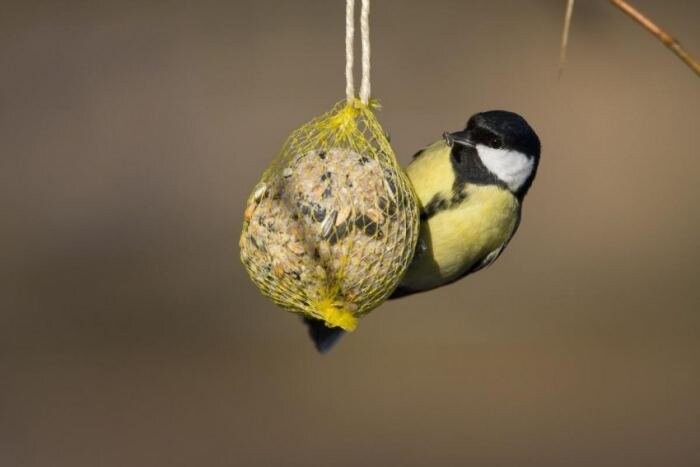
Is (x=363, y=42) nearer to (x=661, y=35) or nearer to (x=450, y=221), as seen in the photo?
(x=450, y=221)

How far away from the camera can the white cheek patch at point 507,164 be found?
2.96 metres

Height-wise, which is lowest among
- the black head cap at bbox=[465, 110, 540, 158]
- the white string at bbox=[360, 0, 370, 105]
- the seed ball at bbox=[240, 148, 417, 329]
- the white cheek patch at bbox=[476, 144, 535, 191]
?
the seed ball at bbox=[240, 148, 417, 329]

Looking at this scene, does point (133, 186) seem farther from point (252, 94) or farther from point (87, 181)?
point (252, 94)

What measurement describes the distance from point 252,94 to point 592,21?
96.6 inches

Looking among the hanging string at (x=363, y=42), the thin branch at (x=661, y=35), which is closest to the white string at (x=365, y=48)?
the hanging string at (x=363, y=42)

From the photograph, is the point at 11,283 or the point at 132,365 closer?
the point at 132,365

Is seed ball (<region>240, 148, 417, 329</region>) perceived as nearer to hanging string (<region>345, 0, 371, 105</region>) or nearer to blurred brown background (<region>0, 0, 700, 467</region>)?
hanging string (<region>345, 0, 371, 105</region>)

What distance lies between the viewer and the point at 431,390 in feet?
20.6

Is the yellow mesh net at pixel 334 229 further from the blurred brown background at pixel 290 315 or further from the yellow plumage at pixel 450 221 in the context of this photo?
the blurred brown background at pixel 290 315

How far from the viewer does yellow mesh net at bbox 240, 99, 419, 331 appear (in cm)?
248

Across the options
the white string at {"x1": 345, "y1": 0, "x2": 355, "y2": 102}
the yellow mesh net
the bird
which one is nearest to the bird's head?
the bird

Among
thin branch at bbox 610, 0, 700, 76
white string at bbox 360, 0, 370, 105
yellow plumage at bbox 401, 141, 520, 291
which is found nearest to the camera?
thin branch at bbox 610, 0, 700, 76

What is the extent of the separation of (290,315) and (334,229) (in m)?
4.22

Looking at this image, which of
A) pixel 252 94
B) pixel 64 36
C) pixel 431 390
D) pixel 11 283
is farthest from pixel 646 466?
pixel 64 36
